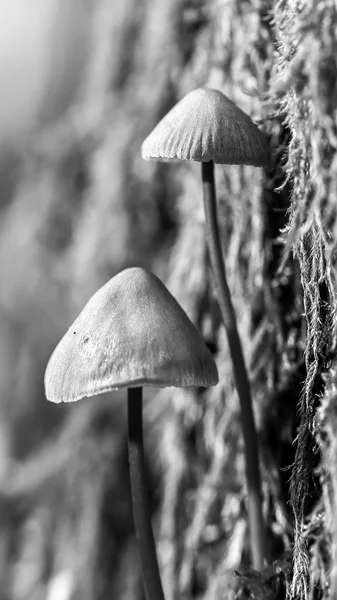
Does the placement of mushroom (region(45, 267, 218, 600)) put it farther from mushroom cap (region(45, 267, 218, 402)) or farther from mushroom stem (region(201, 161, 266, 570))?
mushroom stem (region(201, 161, 266, 570))

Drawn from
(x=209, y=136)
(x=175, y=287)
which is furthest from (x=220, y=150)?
(x=175, y=287)

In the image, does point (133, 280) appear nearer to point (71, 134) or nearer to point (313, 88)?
point (313, 88)

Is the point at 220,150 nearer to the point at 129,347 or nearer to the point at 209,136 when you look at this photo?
the point at 209,136

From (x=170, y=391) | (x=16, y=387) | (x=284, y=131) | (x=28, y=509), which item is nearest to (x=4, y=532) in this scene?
(x=28, y=509)

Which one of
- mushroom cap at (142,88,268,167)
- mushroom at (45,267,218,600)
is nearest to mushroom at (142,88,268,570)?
mushroom cap at (142,88,268,167)

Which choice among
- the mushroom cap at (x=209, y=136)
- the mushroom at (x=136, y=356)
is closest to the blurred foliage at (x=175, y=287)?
the mushroom cap at (x=209, y=136)

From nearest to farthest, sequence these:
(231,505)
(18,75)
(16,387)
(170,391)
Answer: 1. (231,505)
2. (170,391)
3. (16,387)
4. (18,75)

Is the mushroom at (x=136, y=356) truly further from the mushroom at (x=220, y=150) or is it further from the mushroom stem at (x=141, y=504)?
the mushroom at (x=220, y=150)
